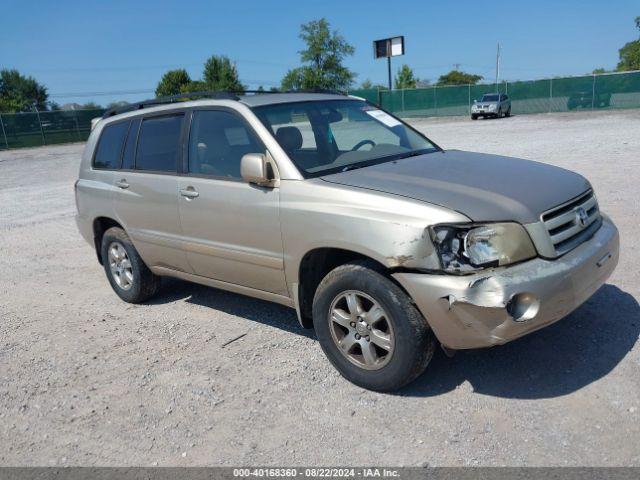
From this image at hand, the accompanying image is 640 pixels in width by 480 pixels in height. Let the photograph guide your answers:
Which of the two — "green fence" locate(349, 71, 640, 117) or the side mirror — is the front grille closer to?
the side mirror

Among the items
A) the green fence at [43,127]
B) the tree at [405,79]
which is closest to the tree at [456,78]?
the tree at [405,79]

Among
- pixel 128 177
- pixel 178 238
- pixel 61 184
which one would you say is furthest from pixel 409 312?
pixel 61 184

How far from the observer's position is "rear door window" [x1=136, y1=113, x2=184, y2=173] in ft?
15.7

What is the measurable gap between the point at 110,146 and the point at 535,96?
128 ft

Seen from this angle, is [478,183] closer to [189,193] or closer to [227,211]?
[227,211]

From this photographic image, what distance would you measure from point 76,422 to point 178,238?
1.66 meters

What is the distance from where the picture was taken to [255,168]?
3842 millimetres

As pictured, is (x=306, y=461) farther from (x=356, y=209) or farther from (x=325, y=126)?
(x=325, y=126)

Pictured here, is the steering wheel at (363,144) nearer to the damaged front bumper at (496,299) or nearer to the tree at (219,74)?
the damaged front bumper at (496,299)

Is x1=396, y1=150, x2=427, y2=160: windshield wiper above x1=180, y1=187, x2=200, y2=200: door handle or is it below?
above

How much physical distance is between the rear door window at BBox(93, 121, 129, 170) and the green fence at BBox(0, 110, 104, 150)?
1396 inches

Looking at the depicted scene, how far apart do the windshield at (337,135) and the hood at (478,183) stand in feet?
0.73

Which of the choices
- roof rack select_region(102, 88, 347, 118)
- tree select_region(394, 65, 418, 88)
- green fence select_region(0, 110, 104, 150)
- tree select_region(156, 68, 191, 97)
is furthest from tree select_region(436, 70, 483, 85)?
roof rack select_region(102, 88, 347, 118)

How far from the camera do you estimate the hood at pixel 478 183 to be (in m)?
3.26
